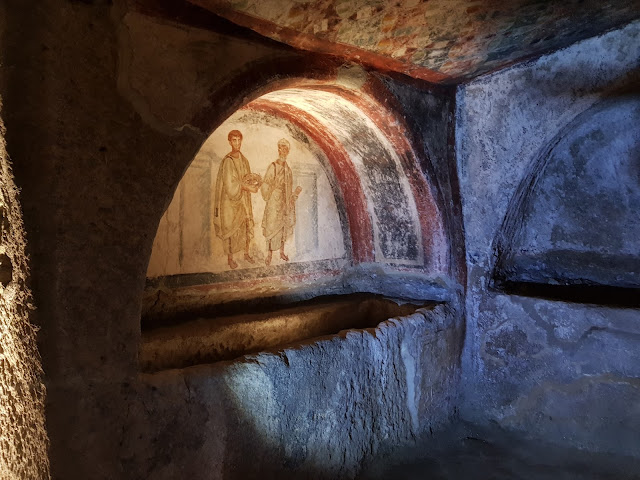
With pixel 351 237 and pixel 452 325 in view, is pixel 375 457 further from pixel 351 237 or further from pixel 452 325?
pixel 351 237

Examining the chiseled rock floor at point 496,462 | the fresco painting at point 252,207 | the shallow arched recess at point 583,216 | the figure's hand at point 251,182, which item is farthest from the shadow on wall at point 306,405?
the figure's hand at point 251,182

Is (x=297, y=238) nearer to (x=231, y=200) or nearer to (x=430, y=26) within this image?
(x=231, y=200)

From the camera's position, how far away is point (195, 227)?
3.41 metres

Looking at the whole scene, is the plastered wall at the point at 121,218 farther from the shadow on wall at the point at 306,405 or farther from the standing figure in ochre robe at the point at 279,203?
the standing figure in ochre robe at the point at 279,203

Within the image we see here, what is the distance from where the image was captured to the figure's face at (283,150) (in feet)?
12.9

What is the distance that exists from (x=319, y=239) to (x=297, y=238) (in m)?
0.26

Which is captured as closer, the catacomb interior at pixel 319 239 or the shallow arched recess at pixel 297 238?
the catacomb interior at pixel 319 239

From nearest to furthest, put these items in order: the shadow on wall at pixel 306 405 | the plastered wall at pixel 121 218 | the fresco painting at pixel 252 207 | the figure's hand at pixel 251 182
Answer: the plastered wall at pixel 121 218 < the shadow on wall at pixel 306 405 < the fresco painting at pixel 252 207 < the figure's hand at pixel 251 182

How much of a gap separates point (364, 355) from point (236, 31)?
2.00 meters

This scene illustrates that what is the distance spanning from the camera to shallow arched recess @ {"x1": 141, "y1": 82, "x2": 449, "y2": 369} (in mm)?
3232

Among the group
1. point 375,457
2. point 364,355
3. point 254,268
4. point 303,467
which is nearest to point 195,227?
point 254,268

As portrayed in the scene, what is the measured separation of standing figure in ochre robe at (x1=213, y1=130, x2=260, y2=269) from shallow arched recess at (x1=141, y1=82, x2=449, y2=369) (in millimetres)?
12

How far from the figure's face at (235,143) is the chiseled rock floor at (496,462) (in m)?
2.49

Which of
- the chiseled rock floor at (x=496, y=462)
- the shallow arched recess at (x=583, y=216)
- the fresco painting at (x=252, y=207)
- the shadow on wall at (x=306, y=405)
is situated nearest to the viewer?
the shadow on wall at (x=306, y=405)
